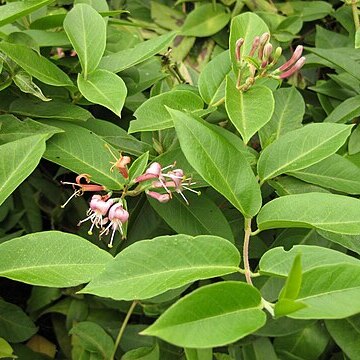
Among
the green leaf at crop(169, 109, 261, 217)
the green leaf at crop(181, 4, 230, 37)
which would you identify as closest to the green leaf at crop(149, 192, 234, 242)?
the green leaf at crop(169, 109, 261, 217)

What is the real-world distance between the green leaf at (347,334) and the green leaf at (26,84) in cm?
49

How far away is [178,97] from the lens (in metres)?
0.84

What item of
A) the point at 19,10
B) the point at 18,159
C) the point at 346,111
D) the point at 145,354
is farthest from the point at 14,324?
the point at 346,111

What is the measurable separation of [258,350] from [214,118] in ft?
1.10

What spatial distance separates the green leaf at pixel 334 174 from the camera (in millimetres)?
822

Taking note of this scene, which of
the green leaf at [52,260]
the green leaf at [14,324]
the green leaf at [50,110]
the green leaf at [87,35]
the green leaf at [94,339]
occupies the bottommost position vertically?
the green leaf at [14,324]

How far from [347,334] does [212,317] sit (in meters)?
0.38

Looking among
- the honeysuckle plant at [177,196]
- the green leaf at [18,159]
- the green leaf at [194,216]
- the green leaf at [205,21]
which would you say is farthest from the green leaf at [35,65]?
the green leaf at [205,21]

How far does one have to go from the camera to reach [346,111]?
0.95 metres

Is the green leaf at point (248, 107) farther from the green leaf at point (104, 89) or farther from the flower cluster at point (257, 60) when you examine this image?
the green leaf at point (104, 89)

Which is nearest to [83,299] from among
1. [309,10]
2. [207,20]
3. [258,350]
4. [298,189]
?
[258,350]

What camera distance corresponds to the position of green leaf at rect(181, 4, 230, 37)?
1280mm

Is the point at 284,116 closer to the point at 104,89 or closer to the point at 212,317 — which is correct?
the point at 104,89

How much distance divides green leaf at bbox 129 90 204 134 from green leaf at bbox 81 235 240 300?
214 mm
